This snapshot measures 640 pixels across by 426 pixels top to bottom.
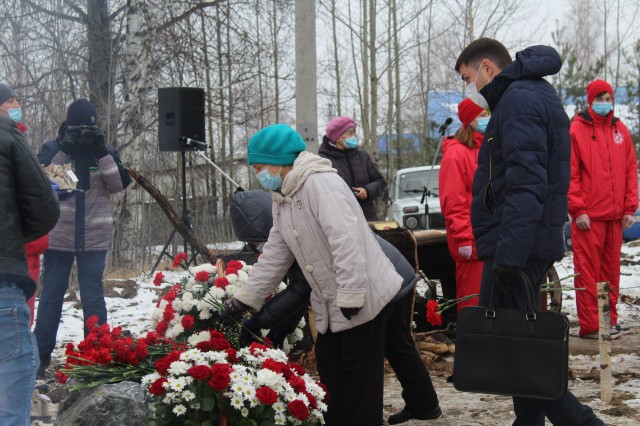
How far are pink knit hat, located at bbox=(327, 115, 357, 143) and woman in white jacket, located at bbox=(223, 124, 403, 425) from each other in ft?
10.1

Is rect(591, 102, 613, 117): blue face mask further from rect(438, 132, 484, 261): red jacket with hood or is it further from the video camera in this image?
the video camera

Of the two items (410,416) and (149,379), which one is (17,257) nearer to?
(149,379)

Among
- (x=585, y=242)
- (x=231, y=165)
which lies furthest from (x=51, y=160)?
(x=231, y=165)

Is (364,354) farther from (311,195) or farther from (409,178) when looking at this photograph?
(409,178)

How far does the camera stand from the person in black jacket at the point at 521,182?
348 centimetres

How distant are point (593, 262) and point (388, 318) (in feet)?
9.29

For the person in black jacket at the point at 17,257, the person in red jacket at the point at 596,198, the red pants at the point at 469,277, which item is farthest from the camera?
the person in red jacket at the point at 596,198

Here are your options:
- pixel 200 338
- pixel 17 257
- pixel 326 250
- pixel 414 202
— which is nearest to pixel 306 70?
pixel 200 338

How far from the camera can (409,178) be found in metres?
15.8

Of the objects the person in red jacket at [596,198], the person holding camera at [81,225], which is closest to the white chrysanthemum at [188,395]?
the person holding camera at [81,225]

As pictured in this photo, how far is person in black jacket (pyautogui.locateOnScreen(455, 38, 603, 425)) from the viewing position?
348cm

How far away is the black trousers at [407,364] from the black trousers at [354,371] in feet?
1.75

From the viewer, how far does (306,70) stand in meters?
8.50

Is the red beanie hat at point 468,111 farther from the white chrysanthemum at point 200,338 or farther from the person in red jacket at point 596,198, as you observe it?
the white chrysanthemum at point 200,338
